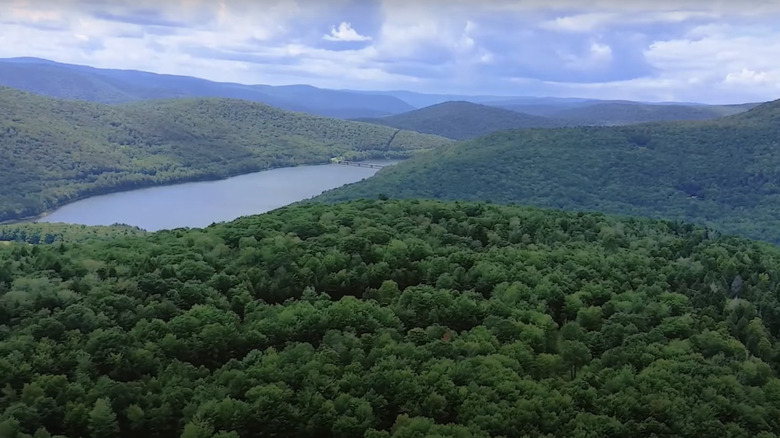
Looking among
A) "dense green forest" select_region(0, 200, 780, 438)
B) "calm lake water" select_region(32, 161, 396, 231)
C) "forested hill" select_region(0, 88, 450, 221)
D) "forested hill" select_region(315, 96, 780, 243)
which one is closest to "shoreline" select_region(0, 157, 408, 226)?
"forested hill" select_region(0, 88, 450, 221)

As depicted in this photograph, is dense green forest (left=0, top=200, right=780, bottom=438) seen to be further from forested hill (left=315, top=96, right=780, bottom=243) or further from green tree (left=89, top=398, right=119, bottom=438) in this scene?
forested hill (left=315, top=96, right=780, bottom=243)

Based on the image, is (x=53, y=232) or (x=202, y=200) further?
(x=202, y=200)

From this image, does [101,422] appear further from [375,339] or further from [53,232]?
[53,232]

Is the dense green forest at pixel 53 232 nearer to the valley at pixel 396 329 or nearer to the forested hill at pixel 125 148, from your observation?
the forested hill at pixel 125 148

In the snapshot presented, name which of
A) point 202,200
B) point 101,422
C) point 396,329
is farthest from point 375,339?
point 202,200

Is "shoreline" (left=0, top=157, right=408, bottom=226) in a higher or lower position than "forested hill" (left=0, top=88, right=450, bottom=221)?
lower

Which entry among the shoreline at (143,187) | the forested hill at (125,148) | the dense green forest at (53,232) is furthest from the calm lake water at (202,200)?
the dense green forest at (53,232)
